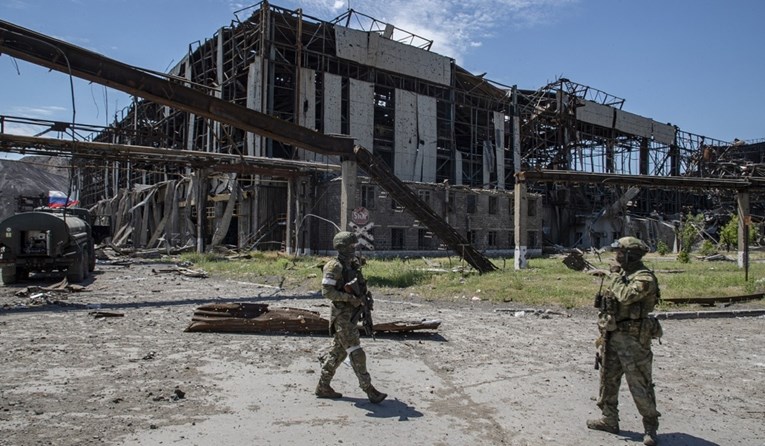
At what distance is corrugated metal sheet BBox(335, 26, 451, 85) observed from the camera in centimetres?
3466

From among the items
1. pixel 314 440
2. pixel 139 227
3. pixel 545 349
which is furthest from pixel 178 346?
pixel 139 227

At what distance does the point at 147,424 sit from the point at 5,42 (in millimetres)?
10993

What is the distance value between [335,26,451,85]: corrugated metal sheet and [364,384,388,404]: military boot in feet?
103

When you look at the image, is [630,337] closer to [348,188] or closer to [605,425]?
[605,425]

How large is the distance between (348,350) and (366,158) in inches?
518

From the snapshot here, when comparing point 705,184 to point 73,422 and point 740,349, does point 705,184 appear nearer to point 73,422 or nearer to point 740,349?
point 740,349

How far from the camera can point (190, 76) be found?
39.6 m

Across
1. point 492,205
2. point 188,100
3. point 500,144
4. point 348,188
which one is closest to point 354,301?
point 188,100

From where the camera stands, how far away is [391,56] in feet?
120

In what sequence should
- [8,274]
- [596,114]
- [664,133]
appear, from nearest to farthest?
[8,274] < [596,114] < [664,133]

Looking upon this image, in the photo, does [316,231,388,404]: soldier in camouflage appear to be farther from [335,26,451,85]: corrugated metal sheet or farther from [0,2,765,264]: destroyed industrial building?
[335,26,451,85]: corrugated metal sheet

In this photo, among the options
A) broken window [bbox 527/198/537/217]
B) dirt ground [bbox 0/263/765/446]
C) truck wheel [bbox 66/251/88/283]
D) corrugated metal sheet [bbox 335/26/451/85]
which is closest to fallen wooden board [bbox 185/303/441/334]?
dirt ground [bbox 0/263/765/446]

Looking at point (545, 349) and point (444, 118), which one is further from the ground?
point (444, 118)

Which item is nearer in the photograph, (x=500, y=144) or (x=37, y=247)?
(x=37, y=247)
